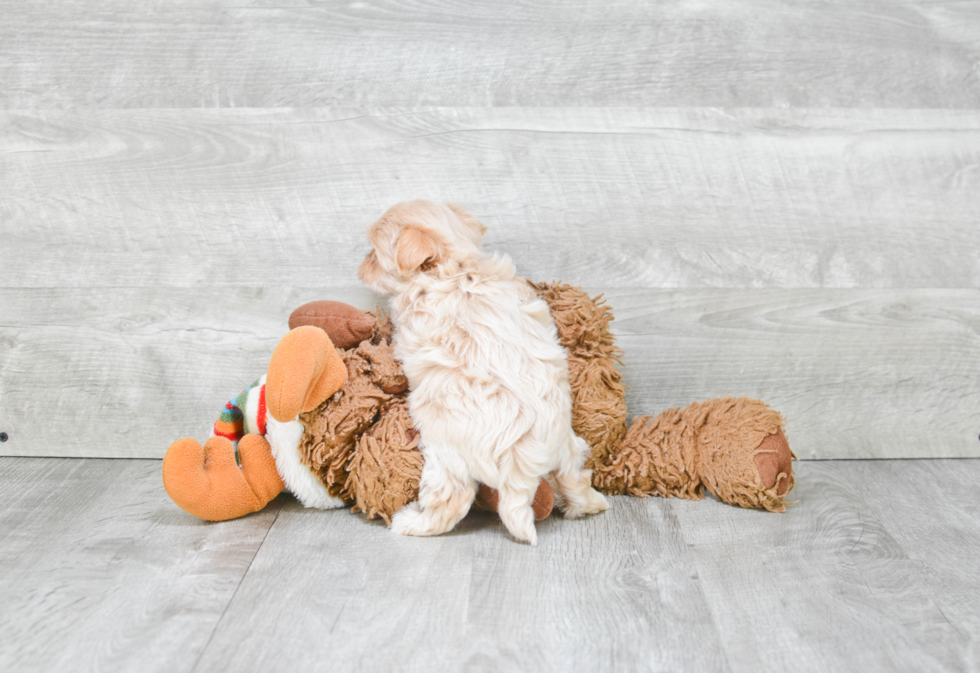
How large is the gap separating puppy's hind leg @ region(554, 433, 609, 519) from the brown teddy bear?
37 mm

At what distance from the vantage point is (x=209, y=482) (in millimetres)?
1132

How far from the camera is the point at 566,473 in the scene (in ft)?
3.71

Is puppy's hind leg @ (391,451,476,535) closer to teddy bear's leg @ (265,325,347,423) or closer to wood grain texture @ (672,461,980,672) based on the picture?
teddy bear's leg @ (265,325,347,423)

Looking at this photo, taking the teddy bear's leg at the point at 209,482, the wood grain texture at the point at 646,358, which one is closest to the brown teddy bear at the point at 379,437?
the teddy bear's leg at the point at 209,482

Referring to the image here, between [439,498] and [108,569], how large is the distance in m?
0.46

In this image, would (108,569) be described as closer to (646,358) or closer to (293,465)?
(293,465)

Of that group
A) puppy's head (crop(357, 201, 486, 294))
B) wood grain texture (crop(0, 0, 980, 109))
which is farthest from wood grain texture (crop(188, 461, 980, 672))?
wood grain texture (crop(0, 0, 980, 109))

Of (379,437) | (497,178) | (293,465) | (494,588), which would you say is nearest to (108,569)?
(293,465)

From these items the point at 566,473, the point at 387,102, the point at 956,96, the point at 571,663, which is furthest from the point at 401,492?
the point at 956,96

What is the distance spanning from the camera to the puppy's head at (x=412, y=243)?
1.10 m

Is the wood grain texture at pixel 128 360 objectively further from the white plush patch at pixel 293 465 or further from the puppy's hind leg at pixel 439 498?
the puppy's hind leg at pixel 439 498

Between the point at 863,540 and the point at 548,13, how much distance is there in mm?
994

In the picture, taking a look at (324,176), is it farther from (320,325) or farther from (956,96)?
(956,96)

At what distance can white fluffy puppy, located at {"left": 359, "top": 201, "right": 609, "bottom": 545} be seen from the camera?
1.04m
